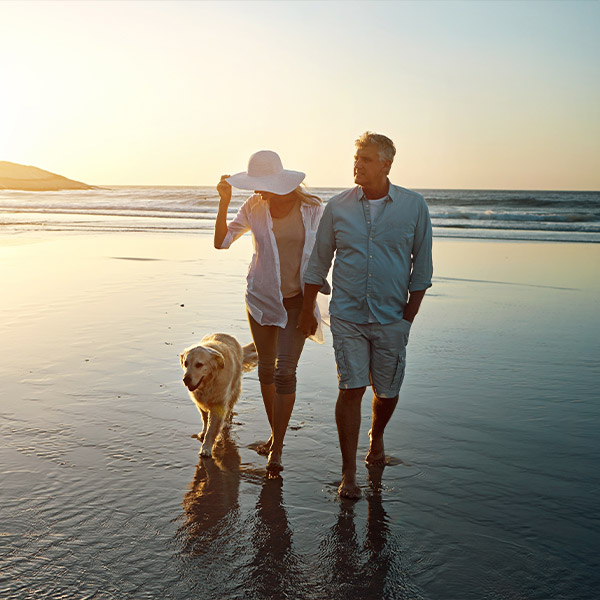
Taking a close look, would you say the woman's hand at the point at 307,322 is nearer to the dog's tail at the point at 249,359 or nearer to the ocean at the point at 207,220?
the dog's tail at the point at 249,359

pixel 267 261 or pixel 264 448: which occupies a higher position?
pixel 267 261

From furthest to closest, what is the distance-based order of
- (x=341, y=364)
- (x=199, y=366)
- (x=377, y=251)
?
(x=199, y=366), (x=341, y=364), (x=377, y=251)

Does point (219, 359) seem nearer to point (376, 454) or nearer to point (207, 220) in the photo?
point (376, 454)

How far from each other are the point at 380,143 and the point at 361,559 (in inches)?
91.7

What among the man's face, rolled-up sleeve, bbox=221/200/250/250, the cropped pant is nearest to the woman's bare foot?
the cropped pant

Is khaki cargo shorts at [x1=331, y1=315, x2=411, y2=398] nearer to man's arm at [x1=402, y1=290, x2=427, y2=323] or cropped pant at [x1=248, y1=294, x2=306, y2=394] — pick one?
man's arm at [x1=402, y1=290, x2=427, y2=323]

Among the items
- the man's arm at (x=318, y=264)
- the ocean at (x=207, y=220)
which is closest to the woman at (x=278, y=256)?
the man's arm at (x=318, y=264)

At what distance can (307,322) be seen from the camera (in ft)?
14.1

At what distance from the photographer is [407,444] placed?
4.64m

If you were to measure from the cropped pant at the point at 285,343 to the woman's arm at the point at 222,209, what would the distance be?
62 cm

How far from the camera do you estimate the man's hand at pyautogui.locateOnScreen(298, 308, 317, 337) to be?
4.25 meters

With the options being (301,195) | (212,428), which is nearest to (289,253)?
(301,195)

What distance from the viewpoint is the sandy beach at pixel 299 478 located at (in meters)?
2.98

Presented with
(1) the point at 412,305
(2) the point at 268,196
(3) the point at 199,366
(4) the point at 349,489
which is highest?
(2) the point at 268,196
